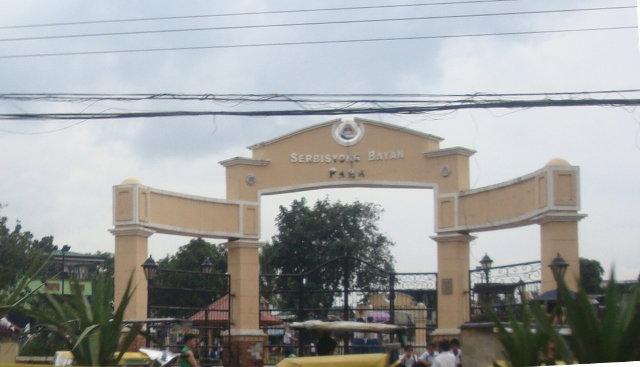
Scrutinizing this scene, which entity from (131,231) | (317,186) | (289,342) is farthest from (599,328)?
(289,342)

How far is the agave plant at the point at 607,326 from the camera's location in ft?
26.0

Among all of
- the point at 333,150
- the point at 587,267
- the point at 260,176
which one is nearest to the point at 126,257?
the point at 260,176

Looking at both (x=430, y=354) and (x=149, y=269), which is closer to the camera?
(x=430, y=354)

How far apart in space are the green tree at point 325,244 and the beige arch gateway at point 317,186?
6.53 feet

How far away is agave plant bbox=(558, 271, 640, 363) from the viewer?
791cm

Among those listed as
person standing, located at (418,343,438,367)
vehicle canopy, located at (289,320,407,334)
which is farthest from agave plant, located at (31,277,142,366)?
person standing, located at (418,343,438,367)

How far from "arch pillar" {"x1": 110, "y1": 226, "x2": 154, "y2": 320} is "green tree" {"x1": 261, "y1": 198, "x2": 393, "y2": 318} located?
3861mm

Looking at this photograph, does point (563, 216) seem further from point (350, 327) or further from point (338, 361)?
point (338, 361)

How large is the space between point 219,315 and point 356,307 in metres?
2.90

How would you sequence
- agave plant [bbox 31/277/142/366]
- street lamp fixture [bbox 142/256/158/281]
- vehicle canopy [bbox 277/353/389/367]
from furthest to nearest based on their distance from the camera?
street lamp fixture [bbox 142/256/158/281] < vehicle canopy [bbox 277/353/389/367] < agave plant [bbox 31/277/142/366]

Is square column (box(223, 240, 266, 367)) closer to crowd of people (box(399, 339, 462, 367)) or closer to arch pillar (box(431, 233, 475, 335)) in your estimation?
arch pillar (box(431, 233, 475, 335))

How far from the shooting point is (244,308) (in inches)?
835

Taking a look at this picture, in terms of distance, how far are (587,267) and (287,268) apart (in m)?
7.69

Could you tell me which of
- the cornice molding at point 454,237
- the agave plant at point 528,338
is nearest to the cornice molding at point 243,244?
the cornice molding at point 454,237
